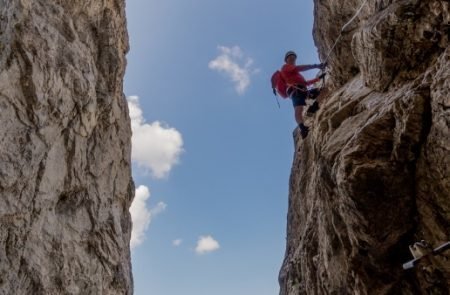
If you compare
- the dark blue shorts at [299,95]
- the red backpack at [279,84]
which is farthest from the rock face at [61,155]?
the dark blue shorts at [299,95]

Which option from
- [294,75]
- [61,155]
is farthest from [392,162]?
[61,155]

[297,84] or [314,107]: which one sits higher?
[297,84]

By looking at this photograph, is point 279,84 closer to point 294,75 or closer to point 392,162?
point 294,75

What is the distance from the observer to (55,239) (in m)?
9.73

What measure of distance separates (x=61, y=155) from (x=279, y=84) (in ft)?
22.0

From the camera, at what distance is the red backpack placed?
12.8m

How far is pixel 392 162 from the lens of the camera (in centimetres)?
754

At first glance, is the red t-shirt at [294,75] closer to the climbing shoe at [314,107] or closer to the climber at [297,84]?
the climber at [297,84]

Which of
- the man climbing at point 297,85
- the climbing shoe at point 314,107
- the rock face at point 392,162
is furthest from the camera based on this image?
the climbing shoe at point 314,107

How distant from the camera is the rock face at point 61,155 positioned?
8.74m

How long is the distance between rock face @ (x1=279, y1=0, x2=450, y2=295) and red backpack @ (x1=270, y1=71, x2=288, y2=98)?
9.85ft

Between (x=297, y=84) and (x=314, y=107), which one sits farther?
(x=314, y=107)

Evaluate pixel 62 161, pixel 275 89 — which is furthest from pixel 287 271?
pixel 62 161

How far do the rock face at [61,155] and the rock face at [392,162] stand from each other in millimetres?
6138
